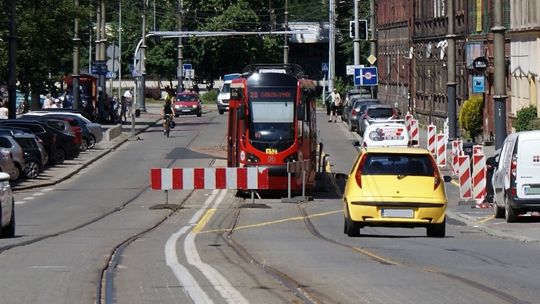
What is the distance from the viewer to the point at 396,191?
68.9ft

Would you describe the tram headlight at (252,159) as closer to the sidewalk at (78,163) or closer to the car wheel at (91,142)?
the sidewalk at (78,163)

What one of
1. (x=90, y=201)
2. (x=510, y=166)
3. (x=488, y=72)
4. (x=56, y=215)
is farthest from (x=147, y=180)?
(x=488, y=72)

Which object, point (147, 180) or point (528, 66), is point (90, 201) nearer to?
point (147, 180)

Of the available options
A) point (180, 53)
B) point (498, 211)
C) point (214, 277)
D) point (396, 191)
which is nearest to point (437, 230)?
point (396, 191)

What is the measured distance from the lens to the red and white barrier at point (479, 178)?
29.2 metres

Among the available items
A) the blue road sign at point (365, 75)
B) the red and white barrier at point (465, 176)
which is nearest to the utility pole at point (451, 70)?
the red and white barrier at point (465, 176)

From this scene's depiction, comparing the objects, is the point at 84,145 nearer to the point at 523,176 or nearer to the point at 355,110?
the point at 355,110

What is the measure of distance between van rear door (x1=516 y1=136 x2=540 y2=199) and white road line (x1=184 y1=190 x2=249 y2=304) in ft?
25.2

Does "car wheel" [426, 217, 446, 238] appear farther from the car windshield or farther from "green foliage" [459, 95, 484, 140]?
"green foliage" [459, 95, 484, 140]

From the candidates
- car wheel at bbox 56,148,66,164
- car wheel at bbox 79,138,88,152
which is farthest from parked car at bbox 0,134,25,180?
car wheel at bbox 79,138,88,152

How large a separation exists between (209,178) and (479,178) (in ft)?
20.1

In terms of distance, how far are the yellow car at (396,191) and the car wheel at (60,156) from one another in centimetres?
2557

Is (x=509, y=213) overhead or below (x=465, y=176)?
below

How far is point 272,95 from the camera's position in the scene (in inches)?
1292
